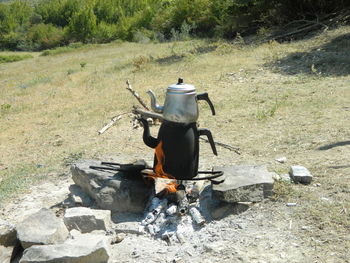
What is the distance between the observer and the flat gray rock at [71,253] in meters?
3.31

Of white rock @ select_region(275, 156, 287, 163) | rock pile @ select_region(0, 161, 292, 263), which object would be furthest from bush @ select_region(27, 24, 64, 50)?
rock pile @ select_region(0, 161, 292, 263)

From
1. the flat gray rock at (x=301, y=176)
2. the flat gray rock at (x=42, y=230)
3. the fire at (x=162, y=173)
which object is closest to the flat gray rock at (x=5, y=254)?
the flat gray rock at (x=42, y=230)

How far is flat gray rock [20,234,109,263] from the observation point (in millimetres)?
3312

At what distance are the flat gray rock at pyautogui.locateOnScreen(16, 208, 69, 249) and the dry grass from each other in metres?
1.30

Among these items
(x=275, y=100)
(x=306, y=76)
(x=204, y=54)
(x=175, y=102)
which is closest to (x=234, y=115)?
Answer: (x=275, y=100)

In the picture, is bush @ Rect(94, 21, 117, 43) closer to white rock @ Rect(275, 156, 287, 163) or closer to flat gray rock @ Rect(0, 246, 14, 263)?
white rock @ Rect(275, 156, 287, 163)

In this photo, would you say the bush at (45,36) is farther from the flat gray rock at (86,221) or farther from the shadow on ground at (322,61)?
the flat gray rock at (86,221)

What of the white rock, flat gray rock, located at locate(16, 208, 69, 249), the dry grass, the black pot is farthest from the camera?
the white rock

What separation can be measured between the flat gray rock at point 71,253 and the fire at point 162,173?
0.78 m

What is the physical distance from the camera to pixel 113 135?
7.15 metres

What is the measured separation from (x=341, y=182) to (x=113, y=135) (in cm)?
391

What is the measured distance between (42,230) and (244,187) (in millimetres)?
1710

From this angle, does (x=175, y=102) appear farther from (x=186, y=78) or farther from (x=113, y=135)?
(x=186, y=78)

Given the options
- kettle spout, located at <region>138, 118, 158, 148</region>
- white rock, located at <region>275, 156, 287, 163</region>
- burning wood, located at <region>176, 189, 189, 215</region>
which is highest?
kettle spout, located at <region>138, 118, 158, 148</region>
